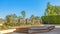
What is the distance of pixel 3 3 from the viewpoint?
9.24 meters

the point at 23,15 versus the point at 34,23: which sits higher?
the point at 23,15

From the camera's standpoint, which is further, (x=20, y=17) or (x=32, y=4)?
(x=20, y=17)

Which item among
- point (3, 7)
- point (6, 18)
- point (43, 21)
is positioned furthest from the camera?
point (43, 21)

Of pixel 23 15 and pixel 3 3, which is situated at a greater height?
pixel 3 3

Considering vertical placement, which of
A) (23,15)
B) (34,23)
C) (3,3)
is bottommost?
(34,23)

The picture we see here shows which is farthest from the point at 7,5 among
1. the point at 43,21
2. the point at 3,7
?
the point at 43,21

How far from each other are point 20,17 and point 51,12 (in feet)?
12.7

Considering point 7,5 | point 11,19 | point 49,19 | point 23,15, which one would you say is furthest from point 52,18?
point 7,5

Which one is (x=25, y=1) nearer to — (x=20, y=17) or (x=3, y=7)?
(x=3, y=7)

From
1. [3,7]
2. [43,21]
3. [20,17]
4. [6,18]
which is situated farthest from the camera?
[43,21]

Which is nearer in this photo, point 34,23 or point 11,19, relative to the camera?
point 11,19

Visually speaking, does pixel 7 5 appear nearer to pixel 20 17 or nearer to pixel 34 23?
pixel 20 17

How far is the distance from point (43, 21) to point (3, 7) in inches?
237

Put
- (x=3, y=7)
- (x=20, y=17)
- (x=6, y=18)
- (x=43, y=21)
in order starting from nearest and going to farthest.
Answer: (x=3, y=7), (x=6, y=18), (x=20, y=17), (x=43, y=21)
